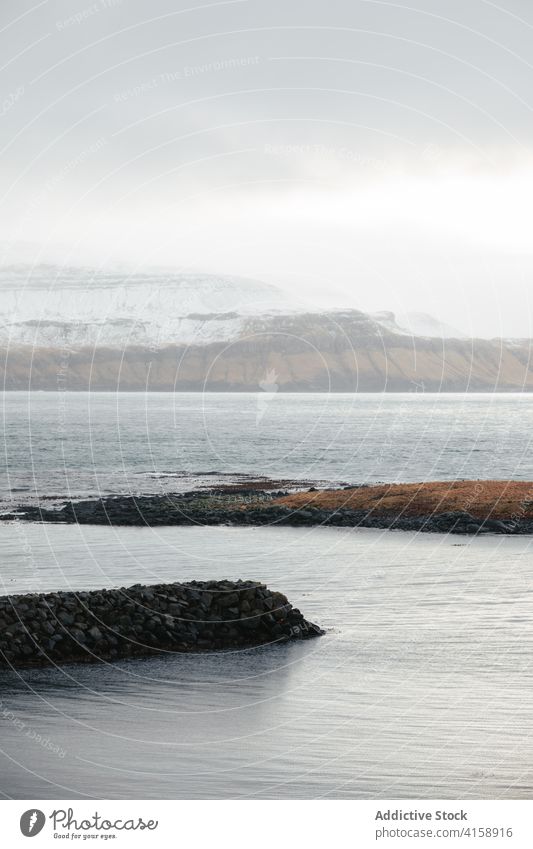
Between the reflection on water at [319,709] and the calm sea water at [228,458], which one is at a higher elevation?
the calm sea water at [228,458]

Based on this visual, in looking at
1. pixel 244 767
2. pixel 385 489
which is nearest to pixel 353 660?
pixel 244 767

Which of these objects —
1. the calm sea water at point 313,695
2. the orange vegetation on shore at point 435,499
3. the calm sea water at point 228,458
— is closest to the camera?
the calm sea water at point 313,695

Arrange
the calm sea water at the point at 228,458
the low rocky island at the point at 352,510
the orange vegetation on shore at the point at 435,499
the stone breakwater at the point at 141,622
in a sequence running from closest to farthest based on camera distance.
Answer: the stone breakwater at the point at 141,622 < the low rocky island at the point at 352,510 < the orange vegetation on shore at the point at 435,499 < the calm sea water at the point at 228,458

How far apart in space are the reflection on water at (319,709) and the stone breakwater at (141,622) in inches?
33.9

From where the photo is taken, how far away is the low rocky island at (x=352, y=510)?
57969 millimetres

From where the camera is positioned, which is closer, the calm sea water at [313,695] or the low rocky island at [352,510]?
the calm sea water at [313,695]

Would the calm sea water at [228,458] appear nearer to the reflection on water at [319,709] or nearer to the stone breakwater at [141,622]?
the reflection on water at [319,709]

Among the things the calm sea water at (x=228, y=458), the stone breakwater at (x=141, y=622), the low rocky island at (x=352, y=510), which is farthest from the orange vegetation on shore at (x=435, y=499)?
the stone breakwater at (x=141, y=622)

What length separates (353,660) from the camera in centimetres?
2450

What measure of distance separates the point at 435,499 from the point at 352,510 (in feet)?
16.1

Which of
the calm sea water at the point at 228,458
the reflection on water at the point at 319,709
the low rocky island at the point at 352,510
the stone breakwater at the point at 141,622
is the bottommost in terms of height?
the reflection on water at the point at 319,709

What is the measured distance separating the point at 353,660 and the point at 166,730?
20.8ft

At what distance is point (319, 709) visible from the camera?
20531 mm

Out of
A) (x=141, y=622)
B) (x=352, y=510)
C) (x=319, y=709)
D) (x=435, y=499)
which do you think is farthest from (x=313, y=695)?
(x=435, y=499)
